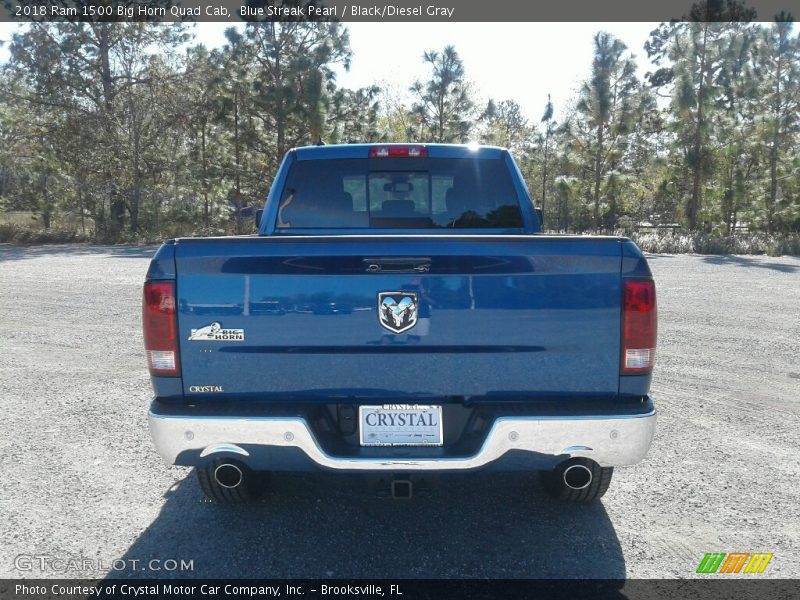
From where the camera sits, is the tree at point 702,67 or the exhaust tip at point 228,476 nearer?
the exhaust tip at point 228,476

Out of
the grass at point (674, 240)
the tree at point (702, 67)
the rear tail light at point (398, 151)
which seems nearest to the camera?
the rear tail light at point (398, 151)

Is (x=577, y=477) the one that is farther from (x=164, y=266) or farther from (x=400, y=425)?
(x=164, y=266)

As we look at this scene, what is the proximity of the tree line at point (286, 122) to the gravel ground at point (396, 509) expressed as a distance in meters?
24.3

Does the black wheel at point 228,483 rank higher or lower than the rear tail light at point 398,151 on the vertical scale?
lower

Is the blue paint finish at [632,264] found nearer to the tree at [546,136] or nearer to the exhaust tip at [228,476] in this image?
the exhaust tip at [228,476]

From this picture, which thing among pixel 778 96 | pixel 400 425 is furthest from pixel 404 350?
pixel 778 96

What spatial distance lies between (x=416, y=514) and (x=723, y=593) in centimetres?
151

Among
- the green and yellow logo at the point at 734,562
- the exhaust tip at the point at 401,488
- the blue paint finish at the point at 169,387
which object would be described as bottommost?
the green and yellow logo at the point at 734,562

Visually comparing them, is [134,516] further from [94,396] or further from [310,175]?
[94,396]

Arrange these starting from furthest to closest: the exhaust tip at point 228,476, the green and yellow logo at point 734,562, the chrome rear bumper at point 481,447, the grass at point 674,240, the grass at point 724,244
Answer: the grass at point 674,240, the grass at point 724,244, the exhaust tip at point 228,476, the green and yellow logo at point 734,562, the chrome rear bumper at point 481,447

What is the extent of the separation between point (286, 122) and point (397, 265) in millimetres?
27189

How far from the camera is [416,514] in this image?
3387 mm

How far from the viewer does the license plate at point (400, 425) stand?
2.67 m

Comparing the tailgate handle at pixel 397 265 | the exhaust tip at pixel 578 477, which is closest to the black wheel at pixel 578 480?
the exhaust tip at pixel 578 477
